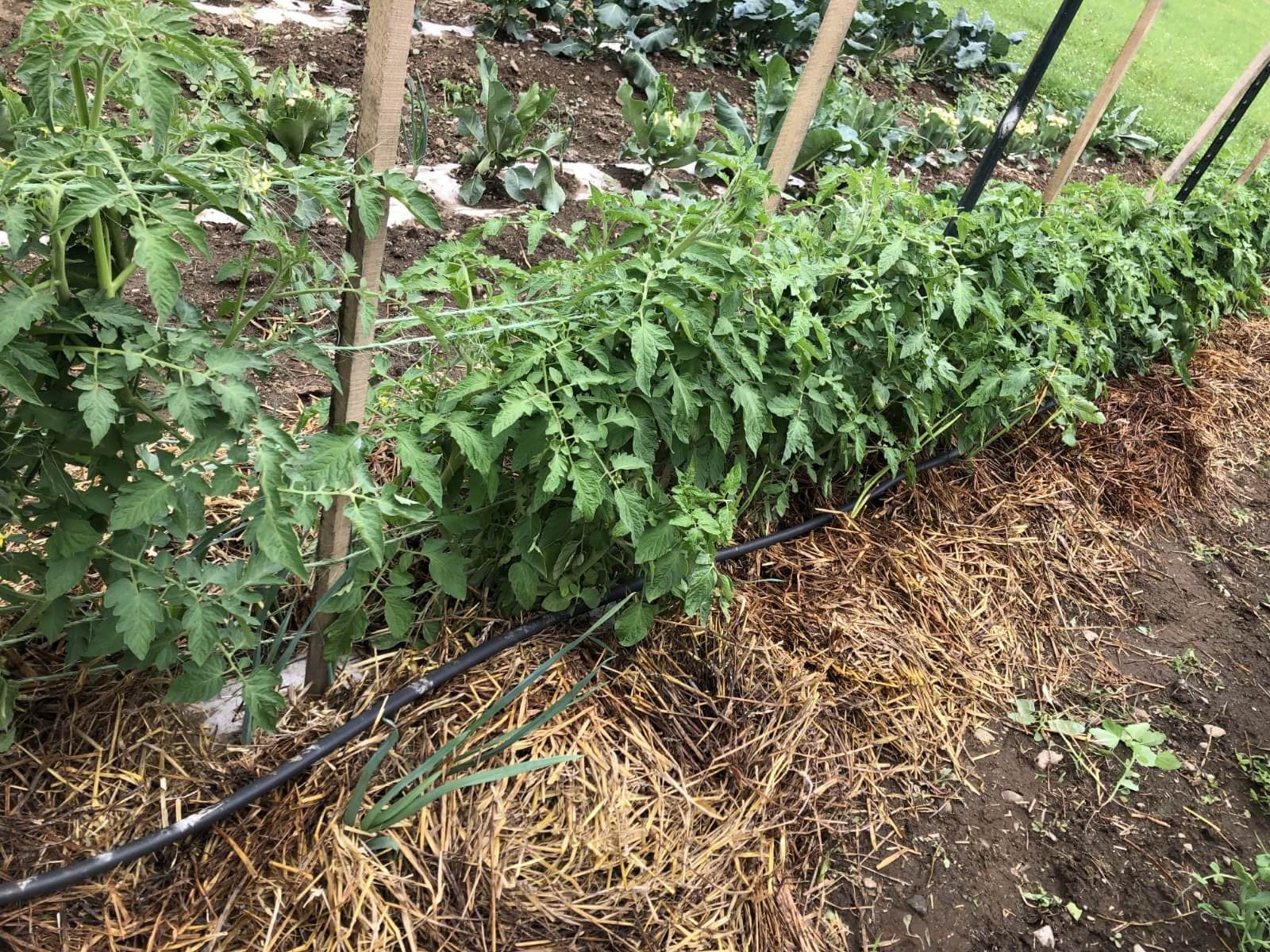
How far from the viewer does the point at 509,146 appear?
387 centimetres

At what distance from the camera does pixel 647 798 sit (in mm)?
1949

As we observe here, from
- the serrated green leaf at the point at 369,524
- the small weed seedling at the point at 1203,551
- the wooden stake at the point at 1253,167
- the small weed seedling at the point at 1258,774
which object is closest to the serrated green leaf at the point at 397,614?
the serrated green leaf at the point at 369,524

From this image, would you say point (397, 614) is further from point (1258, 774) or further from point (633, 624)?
point (1258, 774)

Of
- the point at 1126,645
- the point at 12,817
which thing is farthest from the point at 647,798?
the point at 1126,645

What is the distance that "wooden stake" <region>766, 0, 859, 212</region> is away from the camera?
249 centimetres

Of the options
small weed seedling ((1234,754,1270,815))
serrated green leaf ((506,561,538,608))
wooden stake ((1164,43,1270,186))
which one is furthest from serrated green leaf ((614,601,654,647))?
wooden stake ((1164,43,1270,186))

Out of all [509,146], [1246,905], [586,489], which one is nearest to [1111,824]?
[1246,905]

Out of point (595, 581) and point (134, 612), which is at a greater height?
point (134, 612)

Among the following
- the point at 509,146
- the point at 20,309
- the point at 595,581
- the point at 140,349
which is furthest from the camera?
the point at 509,146

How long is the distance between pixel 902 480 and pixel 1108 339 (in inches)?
44.1

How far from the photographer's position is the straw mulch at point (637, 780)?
158 centimetres

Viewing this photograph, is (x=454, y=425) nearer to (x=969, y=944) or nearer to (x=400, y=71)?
(x=400, y=71)

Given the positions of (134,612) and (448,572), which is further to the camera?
(448,572)

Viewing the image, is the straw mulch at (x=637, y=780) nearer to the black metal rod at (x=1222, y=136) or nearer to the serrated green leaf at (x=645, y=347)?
the serrated green leaf at (x=645, y=347)
